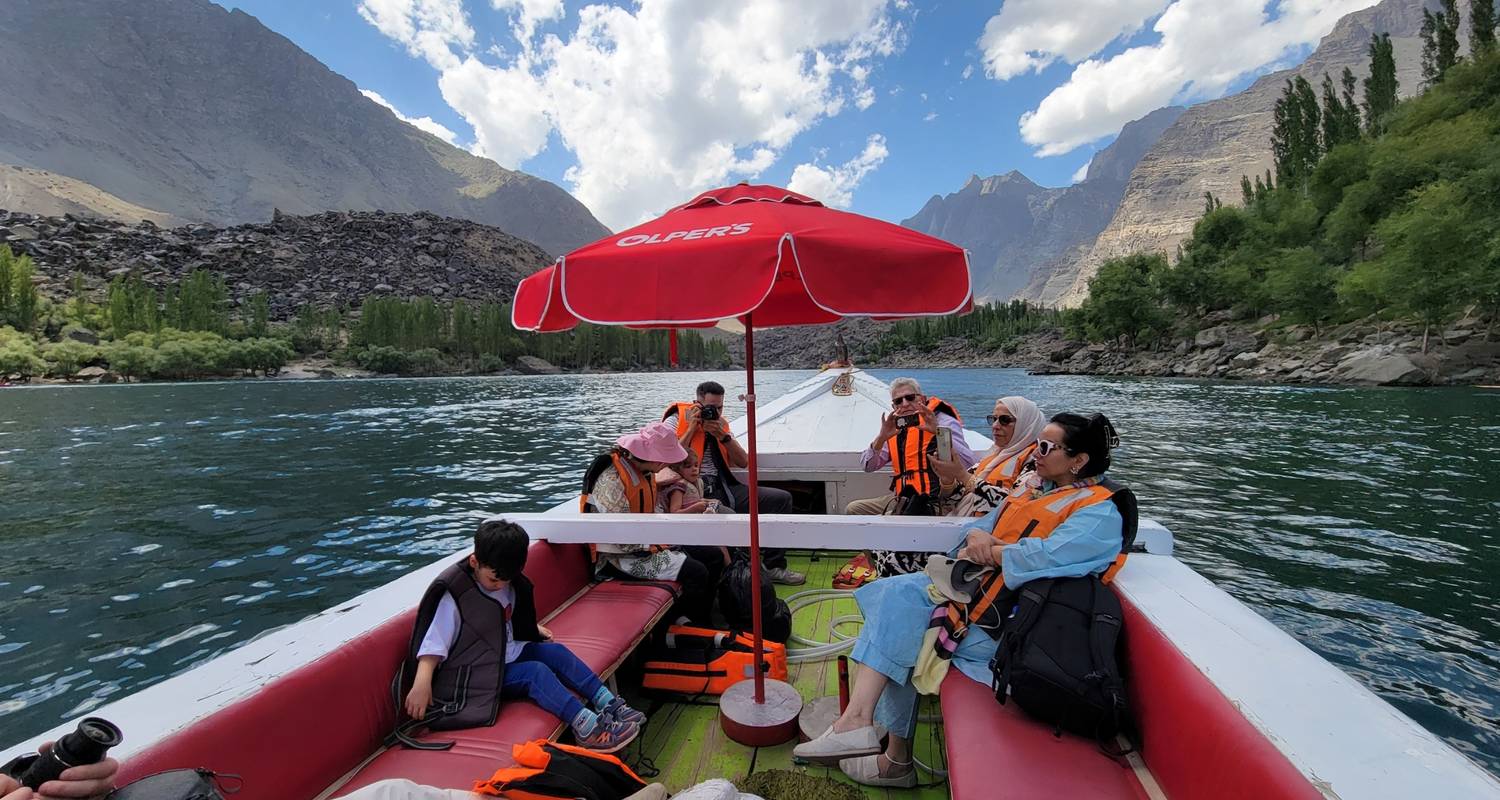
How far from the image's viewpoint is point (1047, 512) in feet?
8.28

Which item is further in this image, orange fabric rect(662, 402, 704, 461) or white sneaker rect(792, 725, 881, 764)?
orange fabric rect(662, 402, 704, 461)

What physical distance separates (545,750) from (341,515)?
1114 cm

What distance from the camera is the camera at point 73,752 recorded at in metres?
1.37

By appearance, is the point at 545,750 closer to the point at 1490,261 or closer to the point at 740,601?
the point at 740,601

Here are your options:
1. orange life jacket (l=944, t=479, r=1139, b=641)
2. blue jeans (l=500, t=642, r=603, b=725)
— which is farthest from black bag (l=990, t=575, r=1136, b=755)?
blue jeans (l=500, t=642, r=603, b=725)

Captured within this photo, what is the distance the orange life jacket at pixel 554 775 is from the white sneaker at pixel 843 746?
706 mm

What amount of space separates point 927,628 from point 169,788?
2337 millimetres

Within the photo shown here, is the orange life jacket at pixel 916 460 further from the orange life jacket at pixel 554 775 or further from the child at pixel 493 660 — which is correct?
the orange life jacket at pixel 554 775

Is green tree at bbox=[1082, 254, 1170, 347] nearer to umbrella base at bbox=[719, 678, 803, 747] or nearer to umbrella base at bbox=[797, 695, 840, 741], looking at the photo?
umbrella base at bbox=[797, 695, 840, 741]

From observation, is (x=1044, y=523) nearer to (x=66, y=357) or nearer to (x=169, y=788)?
(x=169, y=788)

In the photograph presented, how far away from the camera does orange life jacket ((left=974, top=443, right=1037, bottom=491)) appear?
357 centimetres

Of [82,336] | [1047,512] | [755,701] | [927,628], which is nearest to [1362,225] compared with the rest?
[1047,512]

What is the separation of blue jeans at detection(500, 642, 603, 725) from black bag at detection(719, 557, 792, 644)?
4.29 feet

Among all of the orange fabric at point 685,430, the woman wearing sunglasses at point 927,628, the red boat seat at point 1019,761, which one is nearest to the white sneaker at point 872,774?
the woman wearing sunglasses at point 927,628
